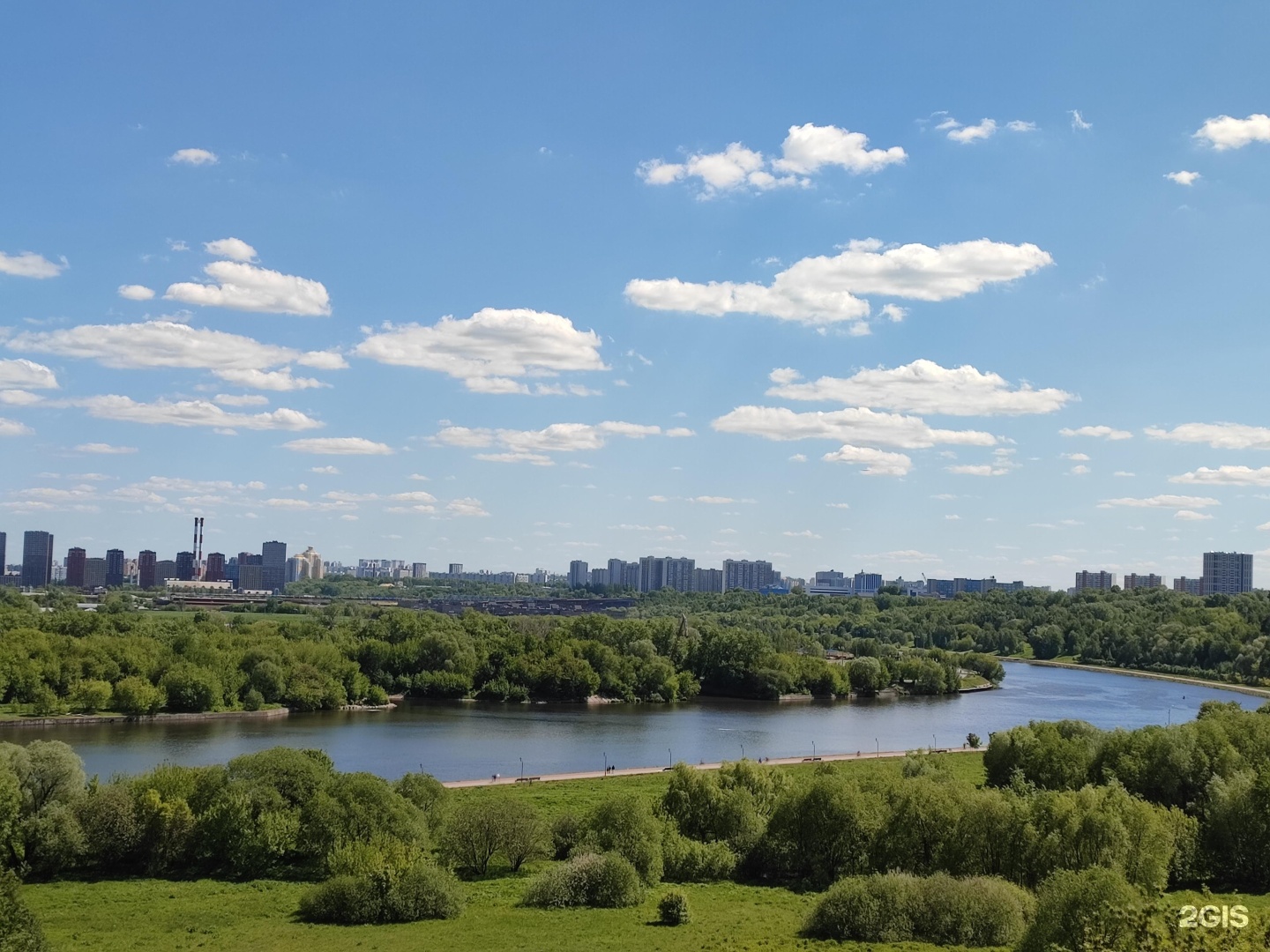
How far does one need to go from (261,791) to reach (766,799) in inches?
474

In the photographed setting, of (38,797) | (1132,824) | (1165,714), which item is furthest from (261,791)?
(1165,714)

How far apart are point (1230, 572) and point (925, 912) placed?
187m

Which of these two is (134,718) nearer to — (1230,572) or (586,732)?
(586,732)

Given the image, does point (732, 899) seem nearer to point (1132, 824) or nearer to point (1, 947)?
point (1132, 824)

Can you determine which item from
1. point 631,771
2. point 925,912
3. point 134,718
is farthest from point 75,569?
point 925,912

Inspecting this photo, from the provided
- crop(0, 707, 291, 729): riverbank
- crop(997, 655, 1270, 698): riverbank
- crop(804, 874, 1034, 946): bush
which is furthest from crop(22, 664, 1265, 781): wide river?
crop(804, 874, 1034, 946): bush

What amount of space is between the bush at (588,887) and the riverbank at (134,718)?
35.3m

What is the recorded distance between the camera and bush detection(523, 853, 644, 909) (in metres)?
22.5

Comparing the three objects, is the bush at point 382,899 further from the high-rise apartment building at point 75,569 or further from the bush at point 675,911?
the high-rise apartment building at point 75,569

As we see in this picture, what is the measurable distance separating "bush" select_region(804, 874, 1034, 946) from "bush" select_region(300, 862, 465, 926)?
693cm

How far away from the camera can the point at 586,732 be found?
5344 cm

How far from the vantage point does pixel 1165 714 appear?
6506cm

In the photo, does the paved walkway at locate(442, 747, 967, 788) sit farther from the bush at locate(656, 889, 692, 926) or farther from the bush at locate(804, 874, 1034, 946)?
the bush at locate(804, 874, 1034, 946)

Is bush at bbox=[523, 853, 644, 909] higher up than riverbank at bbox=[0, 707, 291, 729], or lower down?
higher up
